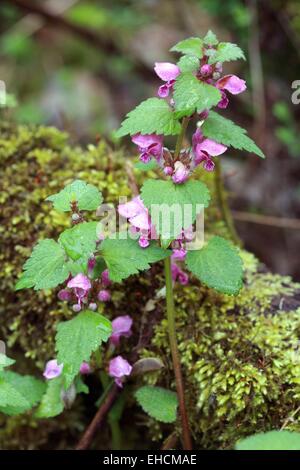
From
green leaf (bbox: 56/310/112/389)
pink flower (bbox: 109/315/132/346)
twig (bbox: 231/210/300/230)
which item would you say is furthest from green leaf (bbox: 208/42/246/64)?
Answer: twig (bbox: 231/210/300/230)

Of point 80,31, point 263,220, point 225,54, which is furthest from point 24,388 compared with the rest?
point 80,31

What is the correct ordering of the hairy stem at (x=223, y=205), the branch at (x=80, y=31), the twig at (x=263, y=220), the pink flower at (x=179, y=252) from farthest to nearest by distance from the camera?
1. the branch at (x=80, y=31)
2. the twig at (x=263, y=220)
3. the hairy stem at (x=223, y=205)
4. the pink flower at (x=179, y=252)

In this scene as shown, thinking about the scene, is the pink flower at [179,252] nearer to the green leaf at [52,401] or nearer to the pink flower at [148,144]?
the pink flower at [148,144]

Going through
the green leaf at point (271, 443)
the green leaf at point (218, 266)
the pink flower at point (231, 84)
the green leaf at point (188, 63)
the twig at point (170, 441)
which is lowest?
the twig at point (170, 441)

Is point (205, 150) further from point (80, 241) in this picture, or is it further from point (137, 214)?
point (80, 241)

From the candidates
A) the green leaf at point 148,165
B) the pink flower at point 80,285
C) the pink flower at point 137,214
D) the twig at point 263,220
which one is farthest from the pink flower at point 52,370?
the twig at point 263,220

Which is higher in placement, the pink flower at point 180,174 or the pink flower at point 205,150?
the pink flower at point 205,150

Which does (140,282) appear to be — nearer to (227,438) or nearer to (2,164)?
(227,438)
